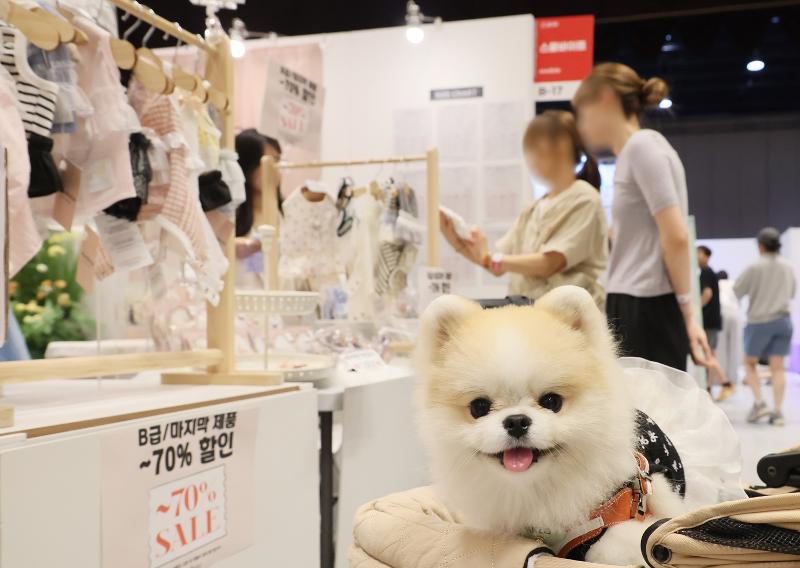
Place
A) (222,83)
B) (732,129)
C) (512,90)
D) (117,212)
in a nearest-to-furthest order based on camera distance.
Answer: (117,212) → (222,83) → (512,90) → (732,129)

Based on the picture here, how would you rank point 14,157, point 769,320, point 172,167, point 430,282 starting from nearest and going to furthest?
point 14,157, point 172,167, point 430,282, point 769,320

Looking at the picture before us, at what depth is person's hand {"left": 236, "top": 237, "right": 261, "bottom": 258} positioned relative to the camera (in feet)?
9.93

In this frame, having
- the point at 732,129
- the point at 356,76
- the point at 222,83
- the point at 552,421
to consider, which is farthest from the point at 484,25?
the point at 732,129

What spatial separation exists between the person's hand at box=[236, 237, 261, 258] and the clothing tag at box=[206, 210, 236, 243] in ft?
3.77

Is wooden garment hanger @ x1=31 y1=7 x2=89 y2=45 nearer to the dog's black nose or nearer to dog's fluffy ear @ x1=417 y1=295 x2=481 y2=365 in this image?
dog's fluffy ear @ x1=417 y1=295 x2=481 y2=365

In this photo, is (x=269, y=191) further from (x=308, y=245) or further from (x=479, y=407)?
(x=479, y=407)

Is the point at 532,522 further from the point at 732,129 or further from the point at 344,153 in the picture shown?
the point at 732,129

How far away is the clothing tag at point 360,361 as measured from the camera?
2477 millimetres

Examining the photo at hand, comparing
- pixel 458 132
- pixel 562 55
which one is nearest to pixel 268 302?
pixel 458 132

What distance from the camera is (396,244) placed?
3.22 metres

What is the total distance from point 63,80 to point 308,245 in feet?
6.43

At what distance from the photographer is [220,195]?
5.94 feet

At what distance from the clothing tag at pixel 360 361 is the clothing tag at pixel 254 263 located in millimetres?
816

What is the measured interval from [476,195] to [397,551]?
415cm
